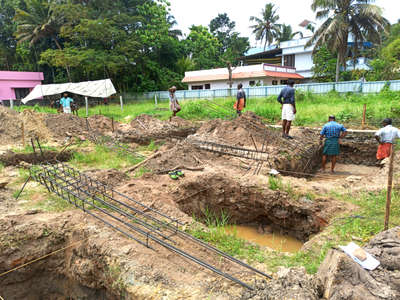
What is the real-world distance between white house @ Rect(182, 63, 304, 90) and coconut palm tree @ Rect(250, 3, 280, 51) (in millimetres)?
12302

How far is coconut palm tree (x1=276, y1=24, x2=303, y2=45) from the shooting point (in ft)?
119

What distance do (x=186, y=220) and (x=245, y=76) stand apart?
21.4 m

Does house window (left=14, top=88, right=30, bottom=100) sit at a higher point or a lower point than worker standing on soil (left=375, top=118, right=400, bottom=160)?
higher

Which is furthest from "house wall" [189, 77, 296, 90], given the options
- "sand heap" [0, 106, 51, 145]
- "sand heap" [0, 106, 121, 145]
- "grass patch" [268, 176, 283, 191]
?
"grass patch" [268, 176, 283, 191]

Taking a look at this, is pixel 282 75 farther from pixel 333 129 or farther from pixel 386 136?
pixel 386 136

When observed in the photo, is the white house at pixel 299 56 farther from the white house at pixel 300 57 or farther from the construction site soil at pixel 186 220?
the construction site soil at pixel 186 220

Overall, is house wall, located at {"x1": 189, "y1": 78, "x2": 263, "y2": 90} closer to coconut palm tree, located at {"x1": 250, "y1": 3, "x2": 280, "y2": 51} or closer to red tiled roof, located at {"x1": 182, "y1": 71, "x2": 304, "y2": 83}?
red tiled roof, located at {"x1": 182, "y1": 71, "x2": 304, "y2": 83}

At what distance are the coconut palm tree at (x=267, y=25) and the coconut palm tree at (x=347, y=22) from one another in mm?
17039

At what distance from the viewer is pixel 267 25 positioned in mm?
36469

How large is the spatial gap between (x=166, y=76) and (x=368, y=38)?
58.0 ft

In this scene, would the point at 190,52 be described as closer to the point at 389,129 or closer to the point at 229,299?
the point at 389,129

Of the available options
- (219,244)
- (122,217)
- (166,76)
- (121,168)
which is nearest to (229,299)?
(219,244)

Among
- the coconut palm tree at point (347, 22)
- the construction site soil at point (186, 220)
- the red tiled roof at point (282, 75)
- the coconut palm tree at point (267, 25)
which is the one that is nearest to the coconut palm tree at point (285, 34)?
A: the coconut palm tree at point (267, 25)

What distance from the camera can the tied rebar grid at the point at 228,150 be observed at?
7.31m
